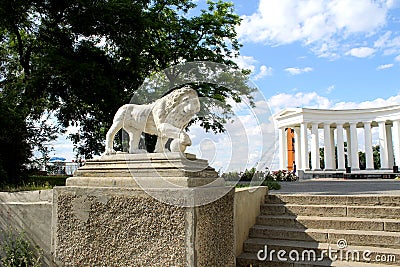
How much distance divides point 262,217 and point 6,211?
428 cm

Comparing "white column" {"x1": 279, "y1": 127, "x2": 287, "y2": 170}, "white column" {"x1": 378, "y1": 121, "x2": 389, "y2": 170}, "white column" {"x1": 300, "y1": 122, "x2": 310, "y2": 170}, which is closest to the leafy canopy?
"white column" {"x1": 300, "y1": 122, "x2": 310, "y2": 170}

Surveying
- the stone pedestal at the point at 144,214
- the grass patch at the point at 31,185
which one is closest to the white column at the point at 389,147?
the grass patch at the point at 31,185

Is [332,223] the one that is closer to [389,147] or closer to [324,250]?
[324,250]

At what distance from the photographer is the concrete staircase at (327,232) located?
501cm

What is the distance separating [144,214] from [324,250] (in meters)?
2.87

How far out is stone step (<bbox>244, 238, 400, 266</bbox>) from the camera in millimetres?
4832

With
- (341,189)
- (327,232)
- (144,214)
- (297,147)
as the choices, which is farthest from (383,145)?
(144,214)

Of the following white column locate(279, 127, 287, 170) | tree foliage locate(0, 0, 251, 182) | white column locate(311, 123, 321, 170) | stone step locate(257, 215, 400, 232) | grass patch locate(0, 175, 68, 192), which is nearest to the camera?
stone step locate(257, 215, 400, 232)

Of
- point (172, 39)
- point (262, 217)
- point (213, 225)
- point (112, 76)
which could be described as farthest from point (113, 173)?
point (172, 39)

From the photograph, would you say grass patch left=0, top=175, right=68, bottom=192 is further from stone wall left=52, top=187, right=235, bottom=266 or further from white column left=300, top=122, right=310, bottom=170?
white column left=300, top=122, right=310, bottom=170

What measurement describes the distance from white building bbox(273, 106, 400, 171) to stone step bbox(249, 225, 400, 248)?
2861cm

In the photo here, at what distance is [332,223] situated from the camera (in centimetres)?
564

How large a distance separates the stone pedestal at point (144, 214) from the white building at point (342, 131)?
99.6 ft

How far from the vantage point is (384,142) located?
34.2m
